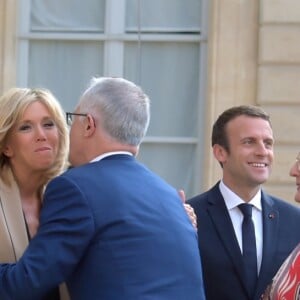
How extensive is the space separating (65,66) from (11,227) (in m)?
4.74

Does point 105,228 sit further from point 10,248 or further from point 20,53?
point 20,53

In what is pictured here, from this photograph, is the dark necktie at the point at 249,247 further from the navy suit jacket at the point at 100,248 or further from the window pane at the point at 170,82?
the window pane at the point at 170,82

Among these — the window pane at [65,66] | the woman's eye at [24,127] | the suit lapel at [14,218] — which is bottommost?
the suit lapel at [14,218]

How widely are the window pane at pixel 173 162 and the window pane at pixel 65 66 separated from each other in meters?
0.72

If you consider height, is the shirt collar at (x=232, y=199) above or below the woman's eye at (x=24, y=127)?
below

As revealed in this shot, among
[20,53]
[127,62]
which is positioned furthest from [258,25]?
[20,53]

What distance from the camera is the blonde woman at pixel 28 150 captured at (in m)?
3.49

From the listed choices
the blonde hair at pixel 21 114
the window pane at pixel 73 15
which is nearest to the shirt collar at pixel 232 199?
the blonde hair at pixel 21 114

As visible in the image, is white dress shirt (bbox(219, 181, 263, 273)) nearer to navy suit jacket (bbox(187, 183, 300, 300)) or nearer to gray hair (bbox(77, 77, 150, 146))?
navy suit jacket (bbox(187, 183, 300, 300))

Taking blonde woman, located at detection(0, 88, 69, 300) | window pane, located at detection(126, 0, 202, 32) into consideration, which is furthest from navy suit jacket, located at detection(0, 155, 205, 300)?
window pane, located at detection(126, 0, 202, 32)

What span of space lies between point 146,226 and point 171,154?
16.3 feet

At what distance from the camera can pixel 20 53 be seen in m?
8.05

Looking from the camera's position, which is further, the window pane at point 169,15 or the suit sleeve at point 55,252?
the window pane at point 169,15

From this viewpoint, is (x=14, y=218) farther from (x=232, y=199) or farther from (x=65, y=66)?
(x=65, y=66)
